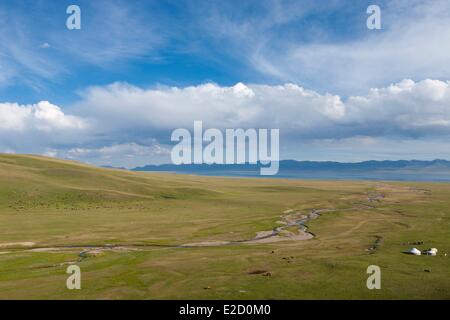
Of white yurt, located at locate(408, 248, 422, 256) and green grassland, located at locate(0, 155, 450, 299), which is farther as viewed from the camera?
white yurt, located at locate(408, 248, 422, 256)

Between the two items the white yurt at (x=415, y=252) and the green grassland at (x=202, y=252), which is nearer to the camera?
the green grassland at (x=202, y=252)

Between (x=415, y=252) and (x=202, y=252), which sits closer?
(x=415, y=252)

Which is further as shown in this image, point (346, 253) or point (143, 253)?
point (143, 253)

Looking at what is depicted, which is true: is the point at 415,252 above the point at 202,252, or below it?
above
